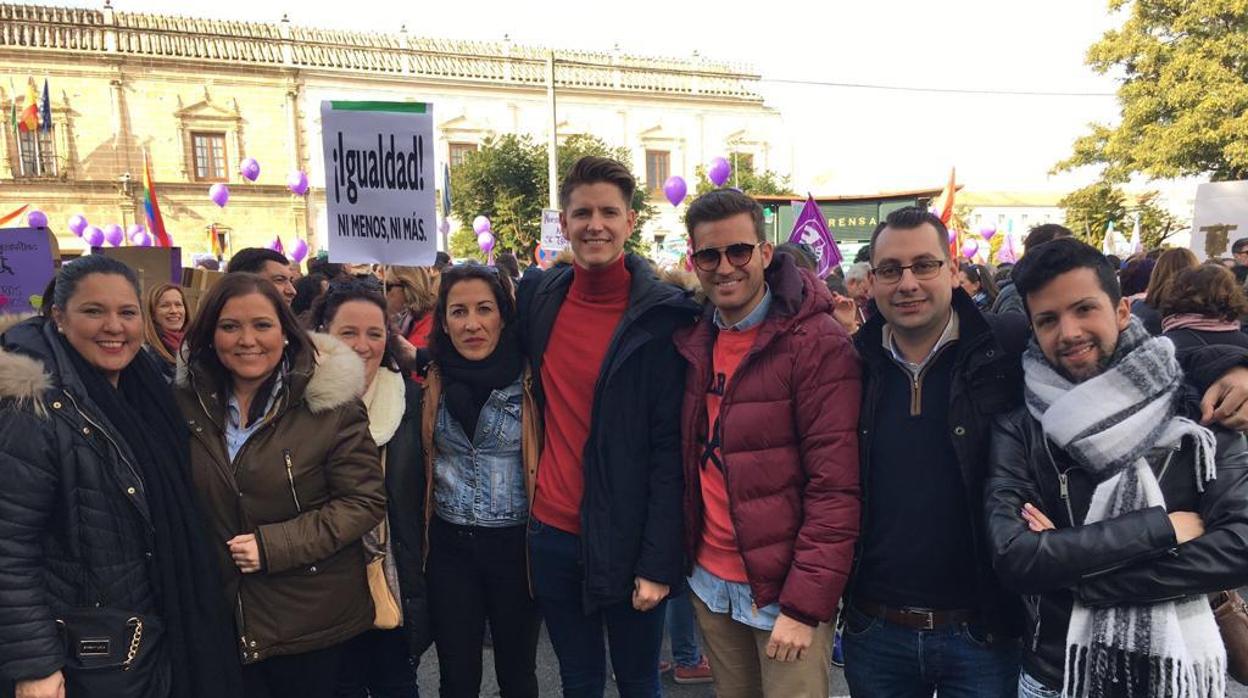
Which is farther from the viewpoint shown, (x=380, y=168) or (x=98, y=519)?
(x=380, y=168)

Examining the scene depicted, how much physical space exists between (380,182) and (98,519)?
6.58 ft

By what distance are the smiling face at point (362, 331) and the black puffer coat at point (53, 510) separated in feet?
2.72

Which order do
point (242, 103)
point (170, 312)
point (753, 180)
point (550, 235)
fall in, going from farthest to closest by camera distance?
1. point (753, 180)
2. point (242, 103)
3. point (550, 235)
4. point (170, 312)

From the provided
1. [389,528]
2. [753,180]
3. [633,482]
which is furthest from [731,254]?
[753,180]

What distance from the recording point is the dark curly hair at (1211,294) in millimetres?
3680

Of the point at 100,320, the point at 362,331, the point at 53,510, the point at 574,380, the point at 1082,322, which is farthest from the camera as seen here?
the point at 362,331

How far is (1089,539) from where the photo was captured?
1639 mm

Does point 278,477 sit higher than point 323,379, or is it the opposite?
point 323,379

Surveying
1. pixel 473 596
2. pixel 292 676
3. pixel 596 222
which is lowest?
pixel 292 676

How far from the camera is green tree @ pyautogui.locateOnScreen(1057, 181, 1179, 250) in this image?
21891 millimetres

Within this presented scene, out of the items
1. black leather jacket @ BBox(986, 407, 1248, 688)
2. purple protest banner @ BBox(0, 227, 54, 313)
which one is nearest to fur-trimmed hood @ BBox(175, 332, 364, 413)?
black leather jacket @ BBox(986, 407, 1248, 688)

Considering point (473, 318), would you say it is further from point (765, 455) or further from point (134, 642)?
point (134, 642)

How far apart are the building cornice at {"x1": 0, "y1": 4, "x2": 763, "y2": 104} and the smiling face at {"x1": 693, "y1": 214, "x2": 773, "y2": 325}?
109 feet

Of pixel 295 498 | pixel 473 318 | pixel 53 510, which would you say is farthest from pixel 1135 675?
pixel 53 510
